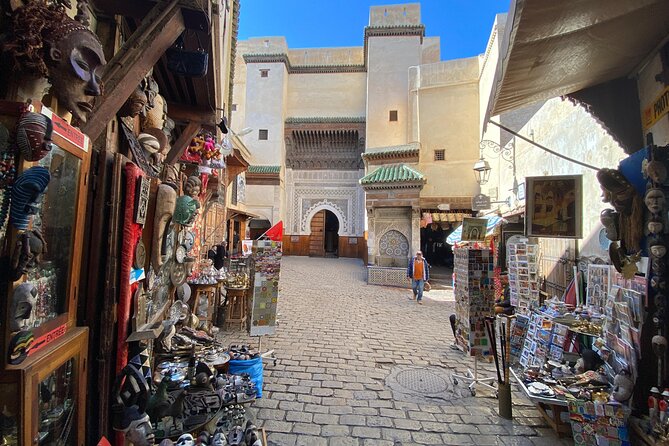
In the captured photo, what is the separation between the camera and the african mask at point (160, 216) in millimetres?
2652

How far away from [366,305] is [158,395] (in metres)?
6.25

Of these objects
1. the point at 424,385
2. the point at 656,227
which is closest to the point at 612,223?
the point at 656,227

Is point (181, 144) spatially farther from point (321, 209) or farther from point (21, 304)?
point (321, 209)

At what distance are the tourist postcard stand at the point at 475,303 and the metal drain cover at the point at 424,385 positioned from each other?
0.55 feet

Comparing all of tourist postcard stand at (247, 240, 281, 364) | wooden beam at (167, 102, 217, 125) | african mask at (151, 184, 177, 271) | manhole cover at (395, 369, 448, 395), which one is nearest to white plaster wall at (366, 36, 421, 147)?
tourist postcard stand at (247, 240, 281, 364)

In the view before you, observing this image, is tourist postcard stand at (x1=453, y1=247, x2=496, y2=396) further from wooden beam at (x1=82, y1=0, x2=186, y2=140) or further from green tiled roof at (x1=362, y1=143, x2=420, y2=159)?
green tiled roof at (x1=362, y1=143, x2=420, y2=159)

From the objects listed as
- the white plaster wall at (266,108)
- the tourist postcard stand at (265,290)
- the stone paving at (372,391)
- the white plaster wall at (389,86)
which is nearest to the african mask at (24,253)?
the stone paving at (372,391)

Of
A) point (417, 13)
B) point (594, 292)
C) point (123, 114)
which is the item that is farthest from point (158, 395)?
point (417, 13)

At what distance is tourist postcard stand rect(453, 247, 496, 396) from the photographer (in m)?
4.03

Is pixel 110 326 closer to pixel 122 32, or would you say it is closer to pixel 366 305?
pixel 122 32

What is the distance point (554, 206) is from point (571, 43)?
2.18m

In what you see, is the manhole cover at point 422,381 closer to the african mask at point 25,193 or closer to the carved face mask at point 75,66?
the african mask at point 25,193

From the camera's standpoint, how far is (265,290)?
4.52 m

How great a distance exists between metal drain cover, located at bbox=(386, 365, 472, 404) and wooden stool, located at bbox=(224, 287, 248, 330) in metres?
3.06
